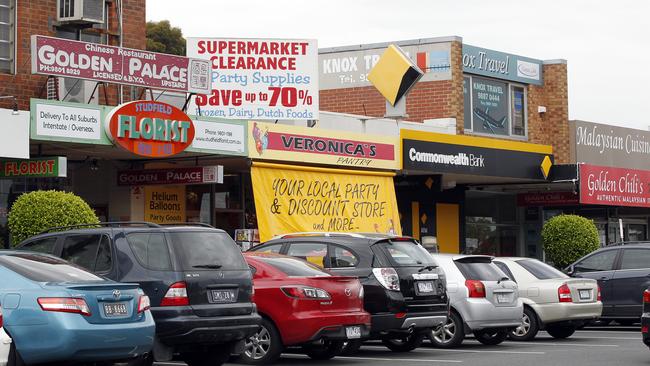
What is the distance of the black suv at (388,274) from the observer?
645 inches

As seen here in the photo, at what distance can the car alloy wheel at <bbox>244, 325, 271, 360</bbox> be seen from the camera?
15.2 m

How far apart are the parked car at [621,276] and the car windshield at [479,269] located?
13.2ft

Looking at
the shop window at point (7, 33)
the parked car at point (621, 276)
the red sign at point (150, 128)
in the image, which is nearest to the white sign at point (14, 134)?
the red sign at point (150, 128)

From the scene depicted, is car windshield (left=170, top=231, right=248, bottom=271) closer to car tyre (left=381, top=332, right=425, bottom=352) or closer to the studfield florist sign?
car tyre (left=381, top=332, right=425, bottom=352)

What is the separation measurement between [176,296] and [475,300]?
6186 millimetres

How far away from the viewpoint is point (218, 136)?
22625 millimetres

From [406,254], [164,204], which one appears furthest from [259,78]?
[406,254]

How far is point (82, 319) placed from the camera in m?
11.7

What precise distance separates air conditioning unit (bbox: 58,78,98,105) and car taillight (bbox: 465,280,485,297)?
8.01 m

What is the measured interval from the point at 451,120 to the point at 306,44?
751 cm

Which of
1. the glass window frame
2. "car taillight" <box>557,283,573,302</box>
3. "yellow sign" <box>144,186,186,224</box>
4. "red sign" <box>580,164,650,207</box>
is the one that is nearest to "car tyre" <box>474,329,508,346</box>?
"car taillight" <box>557,283,573,302</box>

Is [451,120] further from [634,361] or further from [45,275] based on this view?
[45,275]

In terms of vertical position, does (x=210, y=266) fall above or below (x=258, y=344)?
above

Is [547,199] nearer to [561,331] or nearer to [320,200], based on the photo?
[320,200]
